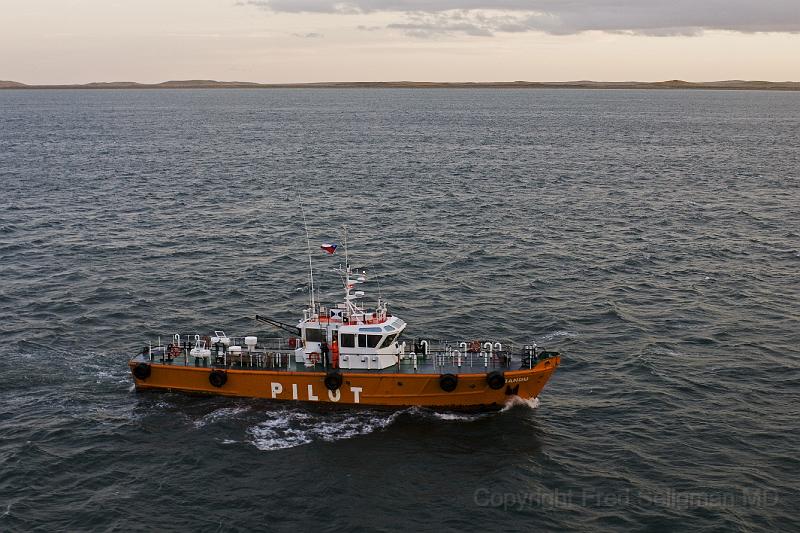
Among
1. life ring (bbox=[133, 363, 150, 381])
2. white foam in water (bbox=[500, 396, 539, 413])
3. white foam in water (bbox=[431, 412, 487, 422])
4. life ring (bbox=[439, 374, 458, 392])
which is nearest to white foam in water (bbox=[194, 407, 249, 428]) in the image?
life ring (bbox=[133, 363, 150, 381])

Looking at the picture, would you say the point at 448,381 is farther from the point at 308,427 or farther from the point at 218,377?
the point at 218,377

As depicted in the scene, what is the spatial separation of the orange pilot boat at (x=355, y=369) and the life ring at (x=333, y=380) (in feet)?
0.15

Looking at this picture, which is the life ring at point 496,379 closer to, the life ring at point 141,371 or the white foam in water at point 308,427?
the white foam in water at point 308,427

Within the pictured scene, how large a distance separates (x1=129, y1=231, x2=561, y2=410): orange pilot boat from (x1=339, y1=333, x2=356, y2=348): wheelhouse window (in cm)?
5

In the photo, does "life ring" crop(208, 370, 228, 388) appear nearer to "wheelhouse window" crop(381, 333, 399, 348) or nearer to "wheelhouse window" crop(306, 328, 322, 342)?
"wheelhouse window" crop(306, 328, 322, 342)

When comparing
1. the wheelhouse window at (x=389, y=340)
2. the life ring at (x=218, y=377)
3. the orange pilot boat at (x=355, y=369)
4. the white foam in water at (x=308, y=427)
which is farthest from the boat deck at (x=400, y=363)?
the white foam in water at (x=308, y=427)

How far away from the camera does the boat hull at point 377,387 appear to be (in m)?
38.7

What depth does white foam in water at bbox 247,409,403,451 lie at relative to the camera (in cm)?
3650

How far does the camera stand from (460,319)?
2028 inches

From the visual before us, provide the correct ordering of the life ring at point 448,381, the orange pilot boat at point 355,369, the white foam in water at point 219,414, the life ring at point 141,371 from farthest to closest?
the life ring at point 141,371
the orange pilot boat at point 355,369
the life ring at point 448,381
the white foam in water at point 219,414

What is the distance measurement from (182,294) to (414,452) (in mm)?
26570

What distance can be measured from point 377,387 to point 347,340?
8.60 ft

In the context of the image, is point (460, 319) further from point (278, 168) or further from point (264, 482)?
point (278, 168)

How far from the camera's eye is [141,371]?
40219 mm
